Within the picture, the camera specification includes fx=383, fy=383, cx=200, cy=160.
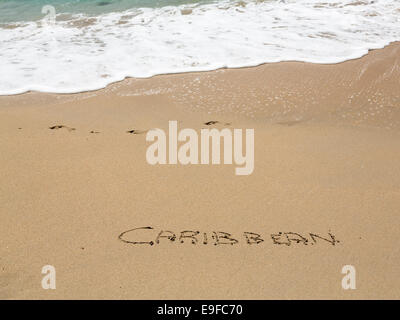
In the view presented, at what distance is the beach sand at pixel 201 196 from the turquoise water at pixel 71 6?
4.64 metres

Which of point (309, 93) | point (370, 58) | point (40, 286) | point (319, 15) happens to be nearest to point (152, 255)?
point (40, 286)

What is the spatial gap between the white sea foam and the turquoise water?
0.47 metres

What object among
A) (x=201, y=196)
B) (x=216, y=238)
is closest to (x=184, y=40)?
(x=201, y=196)

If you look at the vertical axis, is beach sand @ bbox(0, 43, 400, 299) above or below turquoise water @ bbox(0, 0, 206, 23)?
below

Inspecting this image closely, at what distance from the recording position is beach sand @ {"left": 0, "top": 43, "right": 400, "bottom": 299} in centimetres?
240

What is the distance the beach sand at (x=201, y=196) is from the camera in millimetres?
2396

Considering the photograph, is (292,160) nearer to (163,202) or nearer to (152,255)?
(163,202)

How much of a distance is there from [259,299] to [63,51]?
537 centimetres

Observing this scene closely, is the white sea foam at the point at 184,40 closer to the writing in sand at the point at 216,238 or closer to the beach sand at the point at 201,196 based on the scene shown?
the beach sand at the point at 201,196

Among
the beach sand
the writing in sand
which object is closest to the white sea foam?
the beach sand

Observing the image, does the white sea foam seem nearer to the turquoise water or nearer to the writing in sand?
the turquoise water

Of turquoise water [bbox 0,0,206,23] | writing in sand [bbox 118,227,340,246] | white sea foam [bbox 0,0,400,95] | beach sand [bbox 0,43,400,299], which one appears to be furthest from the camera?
turquoise water [bbox 0,0,206,23]

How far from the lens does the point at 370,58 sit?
18.4 feet

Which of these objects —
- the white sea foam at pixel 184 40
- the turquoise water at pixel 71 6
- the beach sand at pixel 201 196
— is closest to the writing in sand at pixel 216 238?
the beach sand at pixel 201 196
